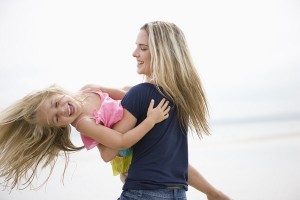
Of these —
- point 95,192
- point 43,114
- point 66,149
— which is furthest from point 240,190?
point 43,114

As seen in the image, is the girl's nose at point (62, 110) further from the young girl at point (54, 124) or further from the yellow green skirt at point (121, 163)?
the yellow green skirt at point (121, 163)

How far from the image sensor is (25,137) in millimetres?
1969

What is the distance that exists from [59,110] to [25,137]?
0.25 meters

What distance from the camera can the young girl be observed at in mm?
1675

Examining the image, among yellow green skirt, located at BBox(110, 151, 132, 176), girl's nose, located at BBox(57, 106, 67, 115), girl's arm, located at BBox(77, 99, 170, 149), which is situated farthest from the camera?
yellow green skirt, located at BBox(110, 151, 132, 176)

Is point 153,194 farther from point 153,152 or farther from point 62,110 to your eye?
point 62,110

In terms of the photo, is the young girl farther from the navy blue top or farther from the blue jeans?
the blue jeans

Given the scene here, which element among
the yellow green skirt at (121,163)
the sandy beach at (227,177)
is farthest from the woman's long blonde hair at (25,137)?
the sandy beach at (227,177)

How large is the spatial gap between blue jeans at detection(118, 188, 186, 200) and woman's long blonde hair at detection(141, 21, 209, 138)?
0.85 ft

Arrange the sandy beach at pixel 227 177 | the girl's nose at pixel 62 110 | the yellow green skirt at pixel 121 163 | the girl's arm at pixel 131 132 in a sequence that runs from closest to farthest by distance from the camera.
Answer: the girl's arm at pixel 131 132 < the girl's nose at pixel 62 110 < the yellow green skirt at pixel 121 163 < the sandy beach at pixel 227 177

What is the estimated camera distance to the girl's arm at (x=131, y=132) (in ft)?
5.42

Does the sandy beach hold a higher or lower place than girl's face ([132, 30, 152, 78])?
lower

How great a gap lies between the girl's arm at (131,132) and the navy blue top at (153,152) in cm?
4

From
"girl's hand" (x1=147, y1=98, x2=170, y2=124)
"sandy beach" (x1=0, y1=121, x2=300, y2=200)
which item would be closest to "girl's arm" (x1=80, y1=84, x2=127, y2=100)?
"girl's hand" (x1=147, y1=98, x2=170, y2=124)
